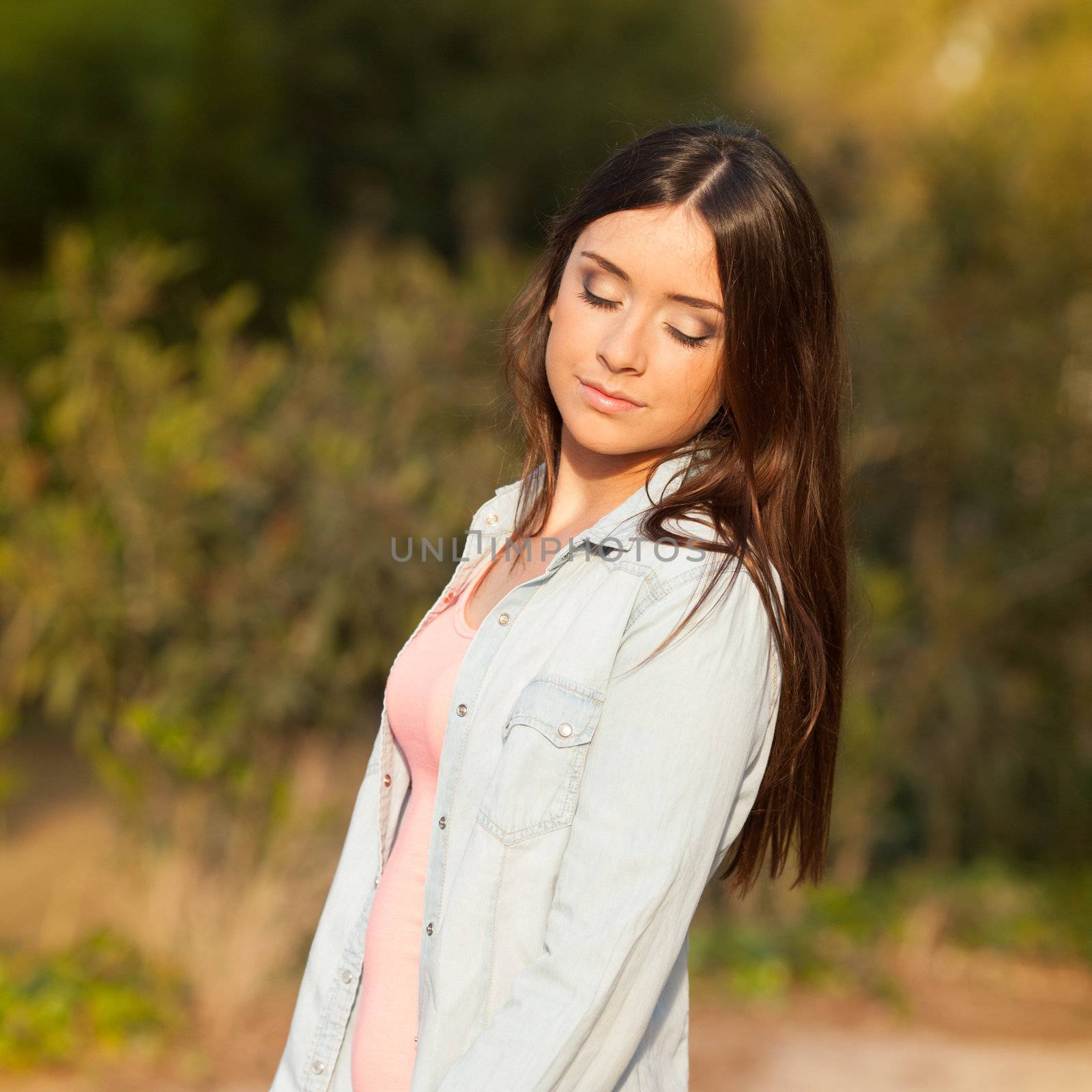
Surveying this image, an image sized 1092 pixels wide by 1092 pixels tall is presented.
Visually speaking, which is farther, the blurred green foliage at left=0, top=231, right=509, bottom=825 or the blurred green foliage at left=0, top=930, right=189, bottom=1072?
the blurred green foliage at left=0, top=231, right=509, bottom=825

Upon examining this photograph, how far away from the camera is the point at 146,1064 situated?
352 centimetres

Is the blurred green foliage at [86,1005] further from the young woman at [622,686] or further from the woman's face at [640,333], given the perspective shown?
the woman's face at [640,333]

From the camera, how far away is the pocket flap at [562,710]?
124 centimetres

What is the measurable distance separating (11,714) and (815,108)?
9290 mm

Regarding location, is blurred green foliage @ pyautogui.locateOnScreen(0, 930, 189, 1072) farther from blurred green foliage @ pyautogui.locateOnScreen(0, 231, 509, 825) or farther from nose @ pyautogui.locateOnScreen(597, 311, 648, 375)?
nose @ pyautogui.locateOnScreen(597, 311, 648, 375)

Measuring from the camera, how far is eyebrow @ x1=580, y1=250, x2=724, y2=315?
1371mm

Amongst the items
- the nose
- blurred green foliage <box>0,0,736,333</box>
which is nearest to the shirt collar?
the nose

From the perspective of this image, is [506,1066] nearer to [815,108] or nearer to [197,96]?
[197,96]

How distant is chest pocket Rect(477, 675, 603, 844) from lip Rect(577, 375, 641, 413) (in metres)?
0.33

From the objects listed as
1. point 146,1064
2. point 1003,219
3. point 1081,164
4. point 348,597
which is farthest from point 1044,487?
point 146,1064

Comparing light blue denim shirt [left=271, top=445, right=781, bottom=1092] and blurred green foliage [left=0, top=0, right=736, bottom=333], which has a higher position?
blurred green foliage [left=0, top=0, right=736, bottom=333]

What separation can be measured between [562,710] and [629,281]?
47cm

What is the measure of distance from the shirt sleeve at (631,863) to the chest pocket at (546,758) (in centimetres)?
2

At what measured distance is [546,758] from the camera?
4.09 ft
